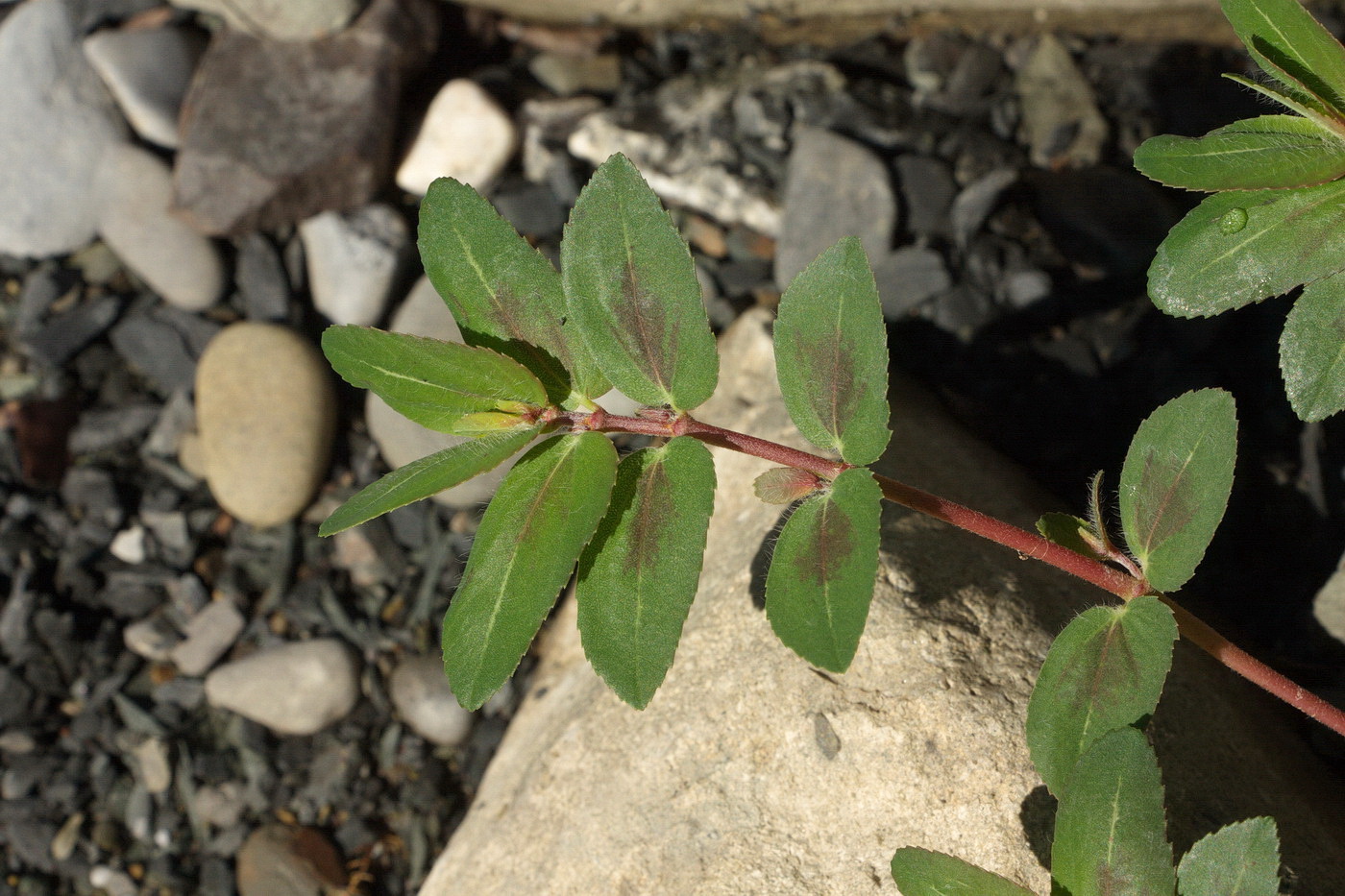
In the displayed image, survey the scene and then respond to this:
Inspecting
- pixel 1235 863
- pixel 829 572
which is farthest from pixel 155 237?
pixel 1235 863

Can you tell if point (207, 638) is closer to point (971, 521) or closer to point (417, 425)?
point (417, 425)

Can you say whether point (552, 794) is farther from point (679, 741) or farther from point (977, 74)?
point (977, 74)

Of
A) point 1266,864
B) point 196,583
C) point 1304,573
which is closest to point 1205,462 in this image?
point 1266,864

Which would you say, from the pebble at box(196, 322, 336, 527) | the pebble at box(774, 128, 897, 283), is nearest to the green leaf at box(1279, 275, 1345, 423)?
the pebble at box(774, 128, 897, 283)

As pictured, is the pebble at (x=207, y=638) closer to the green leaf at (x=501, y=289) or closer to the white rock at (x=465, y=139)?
the white rock at (x=465, y=139)

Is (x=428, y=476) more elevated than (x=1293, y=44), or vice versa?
(x=1293, y=44)

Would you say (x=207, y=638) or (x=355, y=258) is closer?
(x=207, y=638)

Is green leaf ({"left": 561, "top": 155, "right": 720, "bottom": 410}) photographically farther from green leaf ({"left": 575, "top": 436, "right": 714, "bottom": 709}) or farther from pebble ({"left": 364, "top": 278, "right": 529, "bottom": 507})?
pebble ({"left": 364, "top": 278, "right": 529, "bottom": 507})
